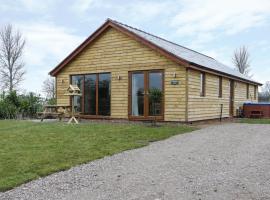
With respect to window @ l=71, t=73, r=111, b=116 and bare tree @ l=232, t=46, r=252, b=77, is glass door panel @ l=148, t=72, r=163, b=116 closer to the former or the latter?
window @ l=71, t=73, r=111, b=116

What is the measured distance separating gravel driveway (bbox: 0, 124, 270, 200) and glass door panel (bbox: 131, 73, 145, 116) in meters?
6.03

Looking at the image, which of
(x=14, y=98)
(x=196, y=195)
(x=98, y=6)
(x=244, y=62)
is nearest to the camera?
(x=196, y=195)

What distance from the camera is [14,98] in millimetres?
19828

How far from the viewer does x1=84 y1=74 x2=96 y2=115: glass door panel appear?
15.8 metres

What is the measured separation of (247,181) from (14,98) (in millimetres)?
16860

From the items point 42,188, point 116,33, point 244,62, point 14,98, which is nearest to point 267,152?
point 42,188

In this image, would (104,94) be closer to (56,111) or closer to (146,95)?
(146,95)

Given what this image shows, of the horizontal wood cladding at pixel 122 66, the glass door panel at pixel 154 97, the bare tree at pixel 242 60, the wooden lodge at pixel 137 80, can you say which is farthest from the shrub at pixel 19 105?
the bare tree at pixel 242 60

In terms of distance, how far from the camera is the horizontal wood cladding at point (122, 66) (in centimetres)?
1347

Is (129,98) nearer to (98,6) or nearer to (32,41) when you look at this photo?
(98,6)

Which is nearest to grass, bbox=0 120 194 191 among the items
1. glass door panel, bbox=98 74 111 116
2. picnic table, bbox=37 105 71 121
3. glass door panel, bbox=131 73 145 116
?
glass door panel, bbox=131 73 145 116

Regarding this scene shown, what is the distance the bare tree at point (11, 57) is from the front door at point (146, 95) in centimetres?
2145

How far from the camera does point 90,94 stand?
627 inches

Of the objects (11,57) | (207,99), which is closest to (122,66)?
(207,99)
